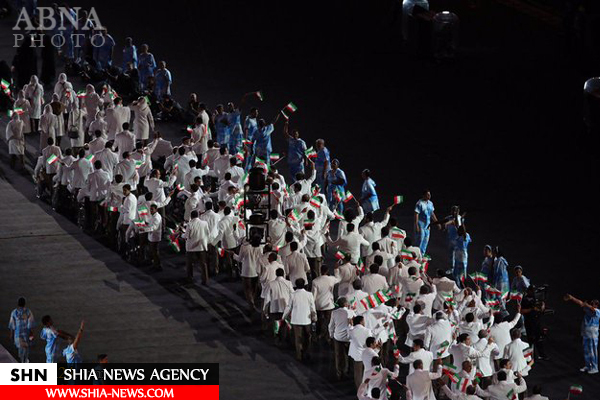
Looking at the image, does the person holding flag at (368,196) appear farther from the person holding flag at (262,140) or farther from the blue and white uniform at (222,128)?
the blue and white uniform at (222,128)

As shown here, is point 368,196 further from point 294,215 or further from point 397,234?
point 397,234

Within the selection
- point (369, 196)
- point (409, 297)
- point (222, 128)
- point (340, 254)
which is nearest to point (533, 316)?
point (409, 297)

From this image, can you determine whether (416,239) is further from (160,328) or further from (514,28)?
(514,28)

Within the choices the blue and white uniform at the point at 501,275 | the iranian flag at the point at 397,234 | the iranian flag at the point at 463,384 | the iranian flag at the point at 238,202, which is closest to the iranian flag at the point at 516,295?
the blue and white uniform at the point at 501,275

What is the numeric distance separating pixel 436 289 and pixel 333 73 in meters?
18.4

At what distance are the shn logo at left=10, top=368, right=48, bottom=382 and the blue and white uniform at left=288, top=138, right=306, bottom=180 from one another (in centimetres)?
1101

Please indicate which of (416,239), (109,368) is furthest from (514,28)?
(109,368)

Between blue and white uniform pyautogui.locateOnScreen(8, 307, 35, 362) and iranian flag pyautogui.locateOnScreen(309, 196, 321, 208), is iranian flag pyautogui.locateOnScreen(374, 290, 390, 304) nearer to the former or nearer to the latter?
iranian flag pyautogui.locateOnScreen(309, 196, 321, 208)

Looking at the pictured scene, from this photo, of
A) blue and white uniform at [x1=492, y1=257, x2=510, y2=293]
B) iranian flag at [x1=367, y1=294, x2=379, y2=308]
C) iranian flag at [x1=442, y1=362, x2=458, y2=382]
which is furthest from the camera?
blue and white uniform at [x1=492, y1=257, x2=510, y2=293]

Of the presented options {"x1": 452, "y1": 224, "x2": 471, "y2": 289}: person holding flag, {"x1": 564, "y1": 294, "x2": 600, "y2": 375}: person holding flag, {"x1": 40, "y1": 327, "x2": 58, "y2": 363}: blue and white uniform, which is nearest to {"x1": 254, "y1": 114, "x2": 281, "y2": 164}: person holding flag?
{"x1": 452, "y1": 224, "x2": 471, "y2": 289}: person holding flag

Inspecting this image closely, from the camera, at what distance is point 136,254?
33250mm

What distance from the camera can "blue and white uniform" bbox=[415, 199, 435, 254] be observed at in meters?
33.2

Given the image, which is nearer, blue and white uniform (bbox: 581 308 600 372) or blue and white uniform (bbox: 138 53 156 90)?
blue and white uniform (bbox: 581 308 600 372)

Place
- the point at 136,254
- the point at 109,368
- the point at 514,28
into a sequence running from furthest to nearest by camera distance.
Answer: the point at 514,28 → the point at 136,254 → the point at 109,368
